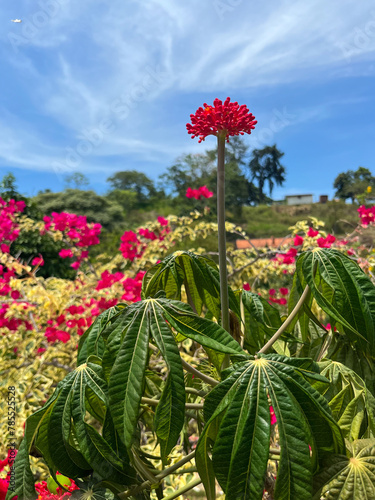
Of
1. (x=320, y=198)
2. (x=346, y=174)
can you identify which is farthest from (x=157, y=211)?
(x=346, y=174)

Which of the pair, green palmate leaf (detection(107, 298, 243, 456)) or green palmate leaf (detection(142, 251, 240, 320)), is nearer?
green palmate leaf (detection(107, 298, 243, 456))

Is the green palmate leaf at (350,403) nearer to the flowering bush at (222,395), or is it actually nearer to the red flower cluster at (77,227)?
the flowering bush at (222,395)

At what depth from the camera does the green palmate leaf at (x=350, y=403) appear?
2.11ft

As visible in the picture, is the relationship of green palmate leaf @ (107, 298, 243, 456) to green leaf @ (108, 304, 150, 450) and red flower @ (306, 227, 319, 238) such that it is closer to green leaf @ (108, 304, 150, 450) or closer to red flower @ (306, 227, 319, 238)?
green leaf @ (108, 304, 150, 450)

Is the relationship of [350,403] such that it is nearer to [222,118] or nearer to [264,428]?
[264,428]

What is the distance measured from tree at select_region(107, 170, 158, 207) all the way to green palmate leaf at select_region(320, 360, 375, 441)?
32242mm

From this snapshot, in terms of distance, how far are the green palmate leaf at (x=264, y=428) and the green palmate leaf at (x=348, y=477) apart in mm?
25

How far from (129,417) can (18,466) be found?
0.28m

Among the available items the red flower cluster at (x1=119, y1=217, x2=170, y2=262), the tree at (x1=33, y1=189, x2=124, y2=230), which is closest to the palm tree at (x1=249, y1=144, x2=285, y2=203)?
the tree at (x1=33, y1=189, x2=124, y2=230)

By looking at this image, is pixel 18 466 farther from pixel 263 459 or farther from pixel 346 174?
pixel 346 174

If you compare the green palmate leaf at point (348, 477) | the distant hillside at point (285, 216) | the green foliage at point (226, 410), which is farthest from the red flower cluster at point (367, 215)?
the distant hillside at point (285, 216)

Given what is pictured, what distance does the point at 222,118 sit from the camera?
0.68 m

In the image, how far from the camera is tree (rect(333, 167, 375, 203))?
29127mm

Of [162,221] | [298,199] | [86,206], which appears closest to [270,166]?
[298,199]
